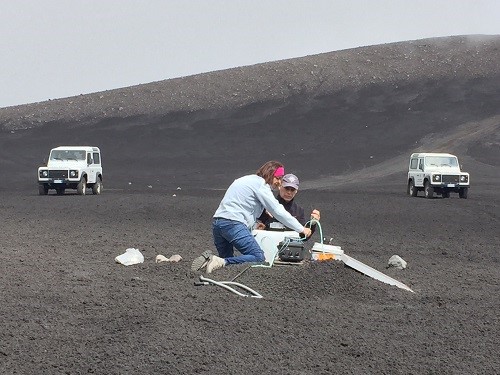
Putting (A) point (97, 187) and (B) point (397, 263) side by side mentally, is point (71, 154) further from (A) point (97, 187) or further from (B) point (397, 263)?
(B) point (397, 263)

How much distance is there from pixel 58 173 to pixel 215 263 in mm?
26982

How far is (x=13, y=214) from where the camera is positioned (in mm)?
27969

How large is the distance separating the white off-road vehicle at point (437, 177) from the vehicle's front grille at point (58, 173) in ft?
40.6

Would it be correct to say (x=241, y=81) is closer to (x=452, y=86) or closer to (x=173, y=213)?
(x=452, y=86)

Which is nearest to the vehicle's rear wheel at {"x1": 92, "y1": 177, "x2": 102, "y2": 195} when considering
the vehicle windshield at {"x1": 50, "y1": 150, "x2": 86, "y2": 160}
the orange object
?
the vehicle windshield at {"x1": 50, "y1": 150, "x2": 86, "y2": 160}

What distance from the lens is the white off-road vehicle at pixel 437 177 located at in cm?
3694

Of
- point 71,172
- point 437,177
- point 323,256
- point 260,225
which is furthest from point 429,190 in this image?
point 323,256

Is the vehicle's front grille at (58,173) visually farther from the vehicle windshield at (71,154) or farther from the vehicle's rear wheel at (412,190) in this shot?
the vehicle's rear wheel at (412,190)

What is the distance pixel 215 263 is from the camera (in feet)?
40.9

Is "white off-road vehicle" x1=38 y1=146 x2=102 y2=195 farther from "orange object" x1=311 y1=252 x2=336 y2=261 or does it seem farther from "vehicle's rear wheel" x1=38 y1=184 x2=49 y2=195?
"orange object" x1=311 y1=252 x2=336 y2=261

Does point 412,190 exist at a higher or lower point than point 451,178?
lower

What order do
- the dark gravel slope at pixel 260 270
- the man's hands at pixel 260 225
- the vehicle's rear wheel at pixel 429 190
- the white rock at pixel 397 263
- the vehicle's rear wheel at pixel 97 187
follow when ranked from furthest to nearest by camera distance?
1. the vehicle's rear wheel at pixel 97 187
2. the vehicle's rear wheel at pixel 429 190
3. the white rock at pixel 397 263
4. the man's hands at pixel 260 225
5. the dark gravel slope at pixel 260 270

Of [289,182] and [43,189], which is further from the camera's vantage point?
[43,189]

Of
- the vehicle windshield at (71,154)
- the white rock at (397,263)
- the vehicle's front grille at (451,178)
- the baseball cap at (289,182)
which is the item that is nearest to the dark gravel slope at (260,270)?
the white rock at (397,263)
